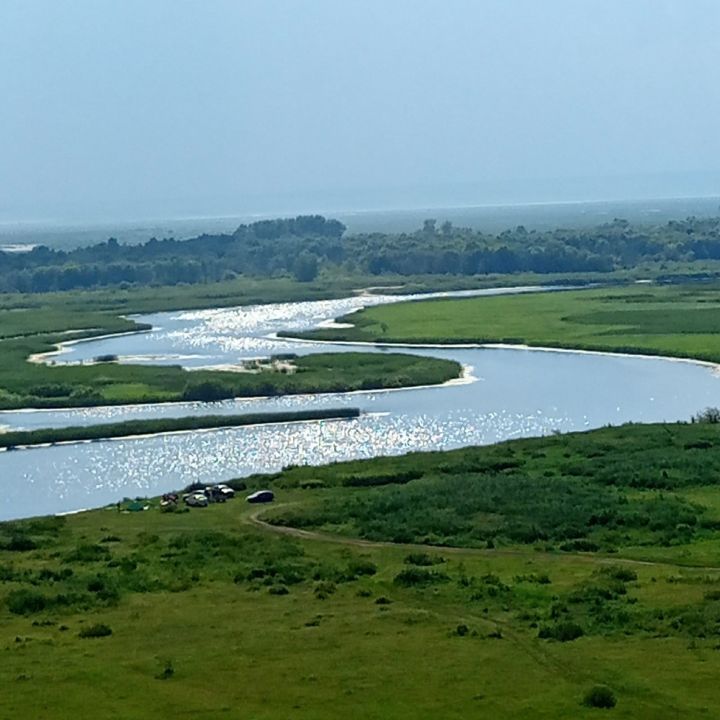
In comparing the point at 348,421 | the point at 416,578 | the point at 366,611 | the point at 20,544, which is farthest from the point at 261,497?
the point at 348,421

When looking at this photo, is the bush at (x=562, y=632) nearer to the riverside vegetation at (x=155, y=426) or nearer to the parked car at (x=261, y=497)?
the parked car at (x=261, y=497)

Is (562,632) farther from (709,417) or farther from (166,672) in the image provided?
(709,417)

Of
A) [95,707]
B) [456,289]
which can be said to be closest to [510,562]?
[95,707]

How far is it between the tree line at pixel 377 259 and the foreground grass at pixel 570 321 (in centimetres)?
3354

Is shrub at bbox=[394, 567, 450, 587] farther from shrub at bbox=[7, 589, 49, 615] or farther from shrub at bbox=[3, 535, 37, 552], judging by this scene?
shrub at bbox=[3, 535, 37, 552]

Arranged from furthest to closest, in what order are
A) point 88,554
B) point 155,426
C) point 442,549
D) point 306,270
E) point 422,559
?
point 306,270 → point 155,426 → point 442,549 → point 88,554 → point 422,559

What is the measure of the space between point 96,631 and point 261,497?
1592 centimetres

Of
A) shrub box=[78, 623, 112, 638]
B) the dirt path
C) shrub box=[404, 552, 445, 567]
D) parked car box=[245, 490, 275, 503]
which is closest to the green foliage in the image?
the dirt path

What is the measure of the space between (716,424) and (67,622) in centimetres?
3298

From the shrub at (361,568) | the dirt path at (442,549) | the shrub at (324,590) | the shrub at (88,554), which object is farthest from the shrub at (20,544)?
the shrub at (324,590)

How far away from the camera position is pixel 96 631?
98.2 feet

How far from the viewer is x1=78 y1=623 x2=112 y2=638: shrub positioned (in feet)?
98.0

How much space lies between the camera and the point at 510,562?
3591cm

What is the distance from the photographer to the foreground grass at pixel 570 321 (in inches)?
3622
